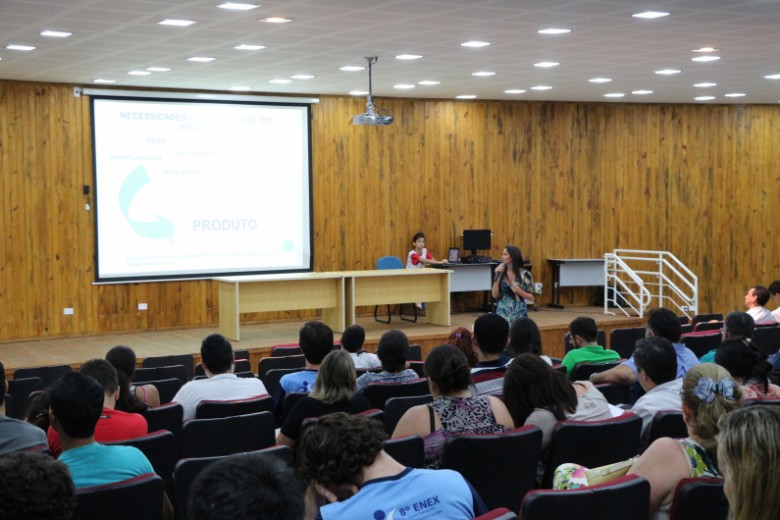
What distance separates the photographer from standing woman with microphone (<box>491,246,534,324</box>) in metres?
9.88

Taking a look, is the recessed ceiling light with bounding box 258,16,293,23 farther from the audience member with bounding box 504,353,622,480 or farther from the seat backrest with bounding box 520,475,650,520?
the seat backrest with bounding box 520,475,650,520

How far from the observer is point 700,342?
7.96 m

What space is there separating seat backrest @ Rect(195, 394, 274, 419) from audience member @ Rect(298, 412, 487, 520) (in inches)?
96.9

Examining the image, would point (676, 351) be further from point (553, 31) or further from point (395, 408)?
point (553, 31)

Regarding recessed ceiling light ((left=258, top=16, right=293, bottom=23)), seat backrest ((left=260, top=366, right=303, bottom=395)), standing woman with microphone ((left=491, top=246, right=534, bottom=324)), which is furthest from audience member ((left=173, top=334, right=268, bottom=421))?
standing woman with microphone ((left=491, top=246, right=534, bottom=324))

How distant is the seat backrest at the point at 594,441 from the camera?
13.3 feet

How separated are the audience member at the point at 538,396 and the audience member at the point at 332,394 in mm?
850

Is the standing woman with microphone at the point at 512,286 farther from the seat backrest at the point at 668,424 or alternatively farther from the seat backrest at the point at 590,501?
the seat backrest at the point at 590,501

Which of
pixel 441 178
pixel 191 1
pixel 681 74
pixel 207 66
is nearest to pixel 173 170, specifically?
pixel 207 66

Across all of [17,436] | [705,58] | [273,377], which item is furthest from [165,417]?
[705,58]

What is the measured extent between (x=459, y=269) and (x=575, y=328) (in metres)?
7.82

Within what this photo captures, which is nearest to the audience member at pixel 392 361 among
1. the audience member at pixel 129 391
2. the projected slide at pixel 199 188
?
the audience member at pixel 129 391

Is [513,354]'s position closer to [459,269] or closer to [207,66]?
[207,66]

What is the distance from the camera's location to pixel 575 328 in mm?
6438
